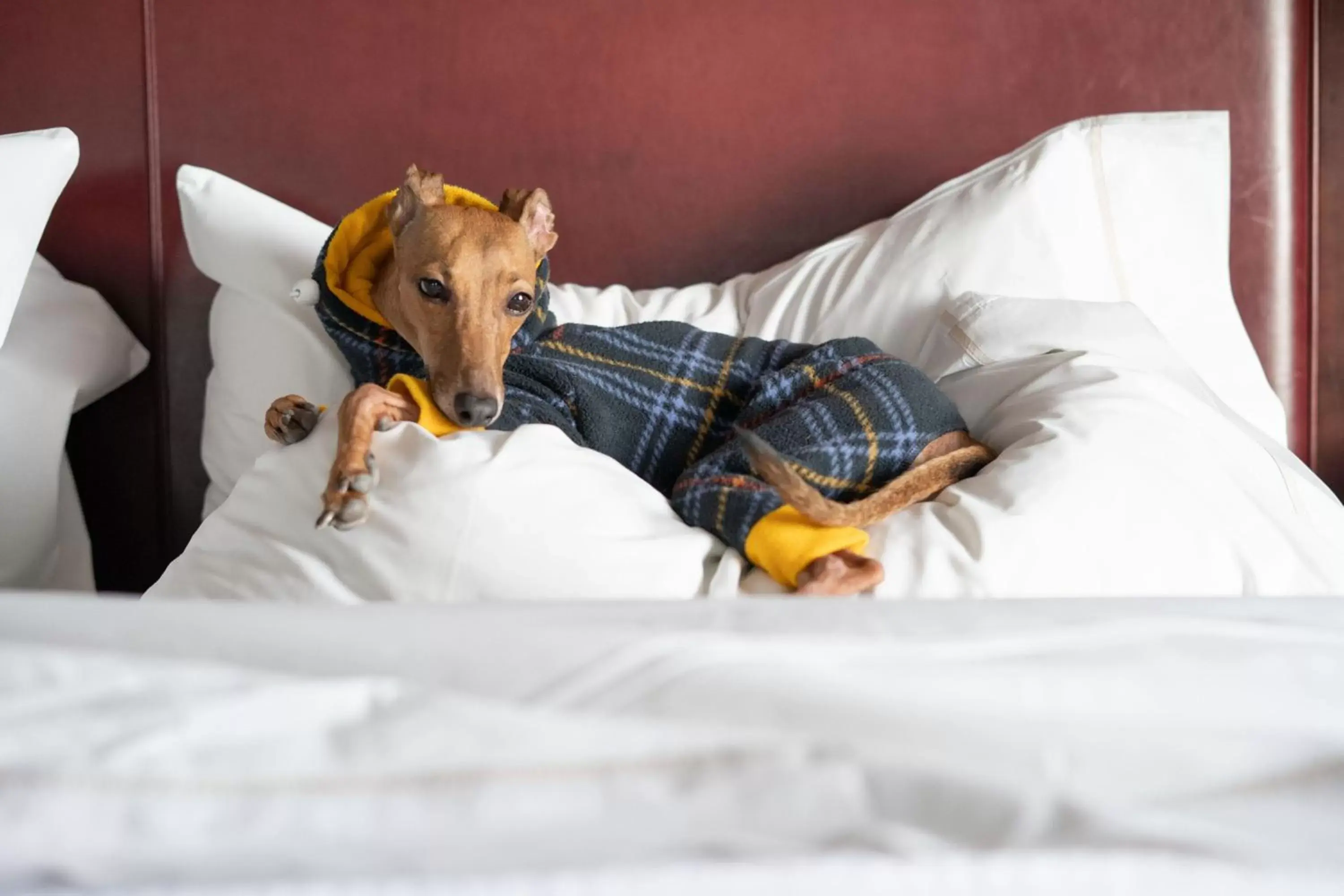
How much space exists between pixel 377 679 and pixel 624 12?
5.60ft

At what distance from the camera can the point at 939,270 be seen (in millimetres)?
1714

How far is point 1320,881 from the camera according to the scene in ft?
1.49

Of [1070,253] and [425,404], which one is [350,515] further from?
[1070,253]

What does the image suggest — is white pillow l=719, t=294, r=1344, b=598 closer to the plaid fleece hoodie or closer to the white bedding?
the plaid fleece hoodie

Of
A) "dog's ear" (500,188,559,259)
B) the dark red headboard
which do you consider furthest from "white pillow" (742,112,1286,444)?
"dog's ear" (500,188,559,259)

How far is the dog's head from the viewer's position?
1256 mm

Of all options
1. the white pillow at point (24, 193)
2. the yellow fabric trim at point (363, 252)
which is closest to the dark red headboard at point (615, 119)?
the white pillow at point (24, 193)

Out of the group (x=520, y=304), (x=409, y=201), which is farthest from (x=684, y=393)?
(x=409, y=201)

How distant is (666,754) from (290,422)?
0.85m

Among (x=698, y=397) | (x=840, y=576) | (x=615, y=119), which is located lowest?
(x=840, y=576)

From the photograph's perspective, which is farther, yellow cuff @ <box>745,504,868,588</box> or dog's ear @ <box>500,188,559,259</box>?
dog's ear @ <box>500,188,559,259</box>

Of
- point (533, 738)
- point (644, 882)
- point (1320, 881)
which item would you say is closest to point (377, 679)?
point (533, 738)

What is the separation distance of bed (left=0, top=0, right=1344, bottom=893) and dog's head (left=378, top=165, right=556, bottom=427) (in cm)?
16

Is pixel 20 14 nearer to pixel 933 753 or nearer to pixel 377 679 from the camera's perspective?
pixel 377 679
